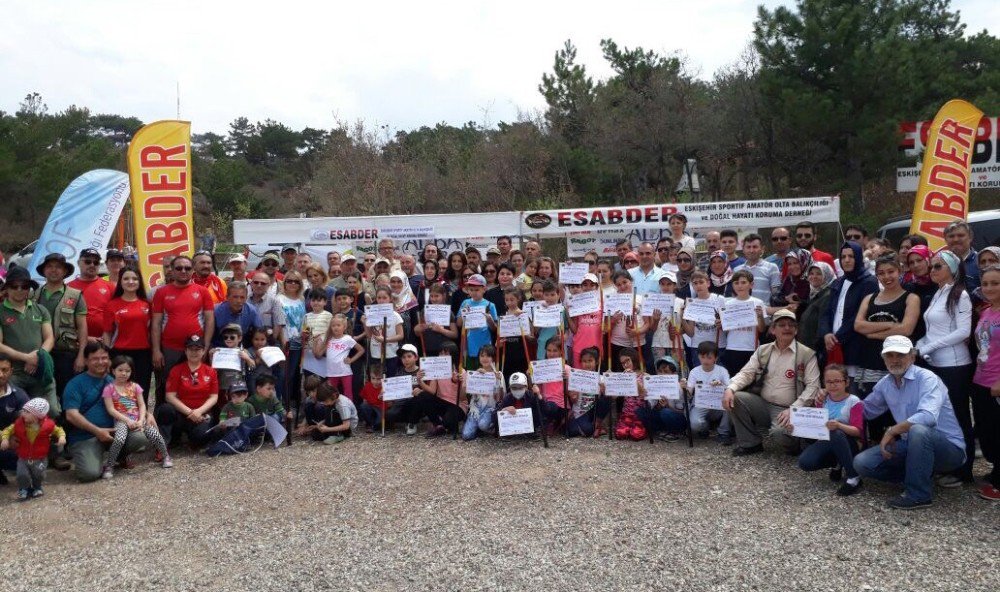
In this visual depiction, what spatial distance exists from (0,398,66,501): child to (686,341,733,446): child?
5783mm

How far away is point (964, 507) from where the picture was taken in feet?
17.5

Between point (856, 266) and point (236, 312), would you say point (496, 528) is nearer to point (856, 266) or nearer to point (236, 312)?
point (856, 266)

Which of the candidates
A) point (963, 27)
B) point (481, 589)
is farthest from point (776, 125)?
point (481, 589)

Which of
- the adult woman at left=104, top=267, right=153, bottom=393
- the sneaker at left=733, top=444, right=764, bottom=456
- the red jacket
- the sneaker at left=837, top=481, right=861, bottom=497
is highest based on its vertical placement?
the adult woman at left=104, top=267, right=153, bottom=393

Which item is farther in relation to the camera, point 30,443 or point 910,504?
point 30,443

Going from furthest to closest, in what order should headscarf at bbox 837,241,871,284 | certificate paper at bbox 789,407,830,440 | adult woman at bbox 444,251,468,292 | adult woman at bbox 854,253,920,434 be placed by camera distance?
adult woman at bbox 444,251,468,292 → headscarf at bbox 837,241,871,284 → adult woman at bbox 854,253,920,434 → certificate paper at bbox 789,407,830,440

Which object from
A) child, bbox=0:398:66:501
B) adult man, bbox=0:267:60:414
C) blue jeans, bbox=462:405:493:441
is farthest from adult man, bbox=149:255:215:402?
blue jeans, bbox=462:405:493:441

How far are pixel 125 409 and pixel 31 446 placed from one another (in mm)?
886

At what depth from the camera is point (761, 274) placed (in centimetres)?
798

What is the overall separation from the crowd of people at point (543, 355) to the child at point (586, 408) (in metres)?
0.02

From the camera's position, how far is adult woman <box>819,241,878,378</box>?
21.2 ft

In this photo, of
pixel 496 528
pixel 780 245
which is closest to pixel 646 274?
pixel 780 245

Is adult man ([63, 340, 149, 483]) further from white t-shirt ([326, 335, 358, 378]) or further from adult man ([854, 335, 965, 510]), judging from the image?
adult man ([854, 335, 965, 510])

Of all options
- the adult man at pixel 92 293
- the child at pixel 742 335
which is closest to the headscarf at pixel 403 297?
the adult man at pixel 92 293
